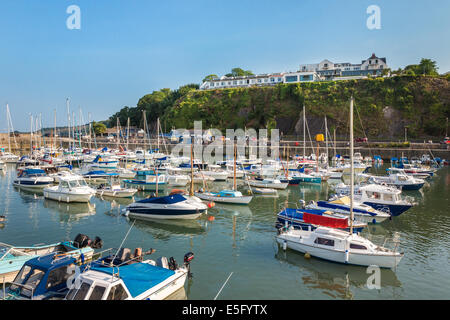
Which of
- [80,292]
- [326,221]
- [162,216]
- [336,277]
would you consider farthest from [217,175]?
[80,292]

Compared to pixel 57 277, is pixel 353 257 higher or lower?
lower

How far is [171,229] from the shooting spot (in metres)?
24.1

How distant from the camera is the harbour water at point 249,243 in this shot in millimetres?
15070

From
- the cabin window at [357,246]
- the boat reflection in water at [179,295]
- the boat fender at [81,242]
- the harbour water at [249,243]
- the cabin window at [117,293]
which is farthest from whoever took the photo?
the boat fender at [81,242]

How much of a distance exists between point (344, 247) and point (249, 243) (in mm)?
6338

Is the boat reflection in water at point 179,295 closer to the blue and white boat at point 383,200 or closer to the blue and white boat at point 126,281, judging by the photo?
the blue and white boat at point 126,281

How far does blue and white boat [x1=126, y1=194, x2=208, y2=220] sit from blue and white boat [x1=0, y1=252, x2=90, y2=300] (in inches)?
479

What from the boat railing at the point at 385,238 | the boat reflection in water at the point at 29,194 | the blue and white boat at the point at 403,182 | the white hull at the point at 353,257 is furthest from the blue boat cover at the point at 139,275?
the blue and white boat at the point at 403,182

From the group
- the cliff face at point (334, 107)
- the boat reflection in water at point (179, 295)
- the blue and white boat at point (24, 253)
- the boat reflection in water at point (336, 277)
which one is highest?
the cliff face at point (334, 107)

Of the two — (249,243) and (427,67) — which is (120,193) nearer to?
(249,243)

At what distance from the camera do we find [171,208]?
25375 mm

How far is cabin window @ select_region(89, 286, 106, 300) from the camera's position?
10680mm

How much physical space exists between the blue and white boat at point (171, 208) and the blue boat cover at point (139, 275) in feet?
38.0

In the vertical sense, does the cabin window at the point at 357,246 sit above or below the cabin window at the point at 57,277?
below
